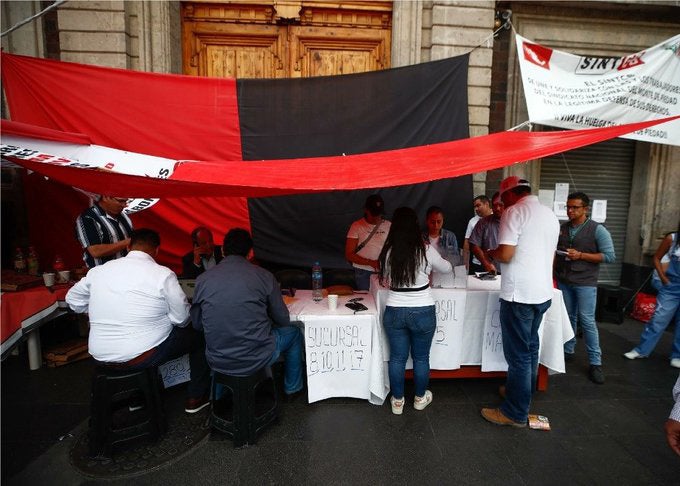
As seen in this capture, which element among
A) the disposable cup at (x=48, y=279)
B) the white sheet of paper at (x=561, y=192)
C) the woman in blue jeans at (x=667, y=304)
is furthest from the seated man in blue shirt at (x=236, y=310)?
the white sheet of paper at (x=561, y=192)

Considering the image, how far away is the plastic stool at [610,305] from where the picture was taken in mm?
5590

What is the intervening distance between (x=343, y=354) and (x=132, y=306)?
1.66 m

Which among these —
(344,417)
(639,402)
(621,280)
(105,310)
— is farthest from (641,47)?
(105,310)

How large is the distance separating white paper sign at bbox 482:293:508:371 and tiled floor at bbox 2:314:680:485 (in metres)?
0.27

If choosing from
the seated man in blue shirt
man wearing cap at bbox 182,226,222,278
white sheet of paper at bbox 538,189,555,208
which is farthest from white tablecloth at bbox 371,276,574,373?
white sheet of paper at bbox 538,189,555,208

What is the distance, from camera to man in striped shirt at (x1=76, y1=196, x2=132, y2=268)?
3.45 m

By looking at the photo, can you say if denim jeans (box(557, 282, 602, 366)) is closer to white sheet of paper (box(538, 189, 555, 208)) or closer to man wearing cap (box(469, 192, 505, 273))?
man wearing cap (box(469, 192, 505, 273))

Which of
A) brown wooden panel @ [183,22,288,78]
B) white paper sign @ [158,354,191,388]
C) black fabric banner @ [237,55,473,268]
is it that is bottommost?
white paper sign @ [158,354,191,388]

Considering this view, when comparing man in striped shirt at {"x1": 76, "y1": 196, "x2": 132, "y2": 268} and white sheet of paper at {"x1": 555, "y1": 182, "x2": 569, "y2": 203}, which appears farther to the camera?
white sheet of paper at {"x1": 555, "y1": 182, "x2": 569, "y2": 203}

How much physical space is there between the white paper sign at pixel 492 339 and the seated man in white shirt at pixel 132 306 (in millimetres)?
2601

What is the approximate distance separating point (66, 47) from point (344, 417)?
5.69m

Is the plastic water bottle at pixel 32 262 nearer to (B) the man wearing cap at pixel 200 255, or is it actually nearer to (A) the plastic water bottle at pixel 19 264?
(A) the plastic water bottle at pixel 19 264

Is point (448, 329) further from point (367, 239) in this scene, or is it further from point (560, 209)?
point (560, 209)

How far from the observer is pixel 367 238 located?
13.0 feet
